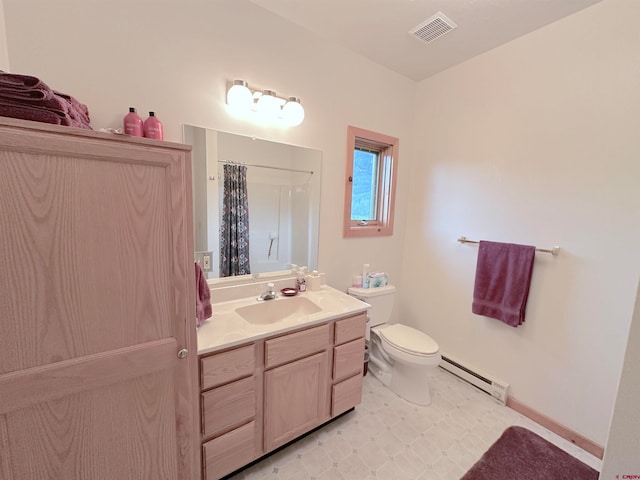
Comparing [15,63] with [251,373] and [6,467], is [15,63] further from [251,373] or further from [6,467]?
[251,373]

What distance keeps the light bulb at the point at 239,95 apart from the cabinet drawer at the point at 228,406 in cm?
154

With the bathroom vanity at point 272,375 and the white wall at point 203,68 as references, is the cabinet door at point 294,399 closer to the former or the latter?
the bathroom vanity at point 272,375

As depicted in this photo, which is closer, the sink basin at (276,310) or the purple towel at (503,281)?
the sink basin at (276,310)

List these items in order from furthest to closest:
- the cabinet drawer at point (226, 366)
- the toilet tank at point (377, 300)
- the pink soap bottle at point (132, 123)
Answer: the toilet tank at point (377, 300) → the pink soap bottle at point (132, 123) → the cabinet drawer at point (226, 366)

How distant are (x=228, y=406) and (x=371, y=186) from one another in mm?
2053

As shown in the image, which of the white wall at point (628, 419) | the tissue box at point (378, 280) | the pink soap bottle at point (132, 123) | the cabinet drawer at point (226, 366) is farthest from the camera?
the tissue box at point (378, 280)

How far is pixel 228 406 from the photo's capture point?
1.19 metres

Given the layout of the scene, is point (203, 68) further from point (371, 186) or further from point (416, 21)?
point (371, 186)

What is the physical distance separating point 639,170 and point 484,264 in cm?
94

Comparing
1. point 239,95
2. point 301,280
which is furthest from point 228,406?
point 239,95

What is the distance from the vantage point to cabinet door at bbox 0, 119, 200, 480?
2.24 feet

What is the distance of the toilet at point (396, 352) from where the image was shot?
1867 mm

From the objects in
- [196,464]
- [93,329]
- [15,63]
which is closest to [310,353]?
[196,464]

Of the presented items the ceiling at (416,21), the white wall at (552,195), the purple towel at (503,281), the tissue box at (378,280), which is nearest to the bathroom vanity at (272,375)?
the tissue box at (378,280)
